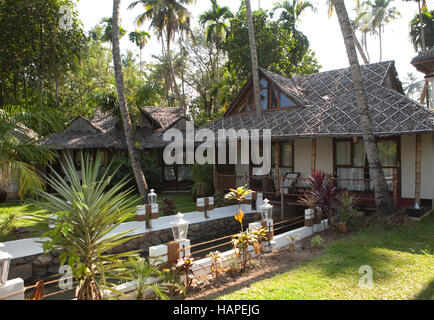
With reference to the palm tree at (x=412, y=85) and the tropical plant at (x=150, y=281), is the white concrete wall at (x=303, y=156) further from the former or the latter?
the palm tree at (x=412, y=85)

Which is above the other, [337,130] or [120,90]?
[120,90]

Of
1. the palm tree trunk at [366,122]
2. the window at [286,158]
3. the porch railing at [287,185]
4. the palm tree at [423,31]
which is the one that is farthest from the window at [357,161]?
the palm tree at [423,31]

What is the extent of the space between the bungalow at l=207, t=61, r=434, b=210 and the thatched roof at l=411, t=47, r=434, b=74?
3.36 feet

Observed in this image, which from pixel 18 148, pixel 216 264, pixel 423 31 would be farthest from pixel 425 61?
pixel 18 148

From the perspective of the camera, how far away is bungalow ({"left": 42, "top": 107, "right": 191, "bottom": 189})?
18231 millimetres

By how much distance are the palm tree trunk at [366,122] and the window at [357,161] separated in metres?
1.87

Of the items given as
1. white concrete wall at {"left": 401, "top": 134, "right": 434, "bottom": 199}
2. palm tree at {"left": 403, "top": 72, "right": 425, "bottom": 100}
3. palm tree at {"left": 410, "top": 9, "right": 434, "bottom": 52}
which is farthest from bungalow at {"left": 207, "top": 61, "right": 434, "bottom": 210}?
palm tree at {"left": 403, "top": 72, "right": 425, "bottom": 100}

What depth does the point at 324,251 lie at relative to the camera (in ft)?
24.5

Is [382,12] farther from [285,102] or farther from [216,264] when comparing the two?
[216,264]

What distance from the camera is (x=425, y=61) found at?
46.4 feet

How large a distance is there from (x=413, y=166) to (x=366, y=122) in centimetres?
338

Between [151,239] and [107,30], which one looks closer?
[151,239]
